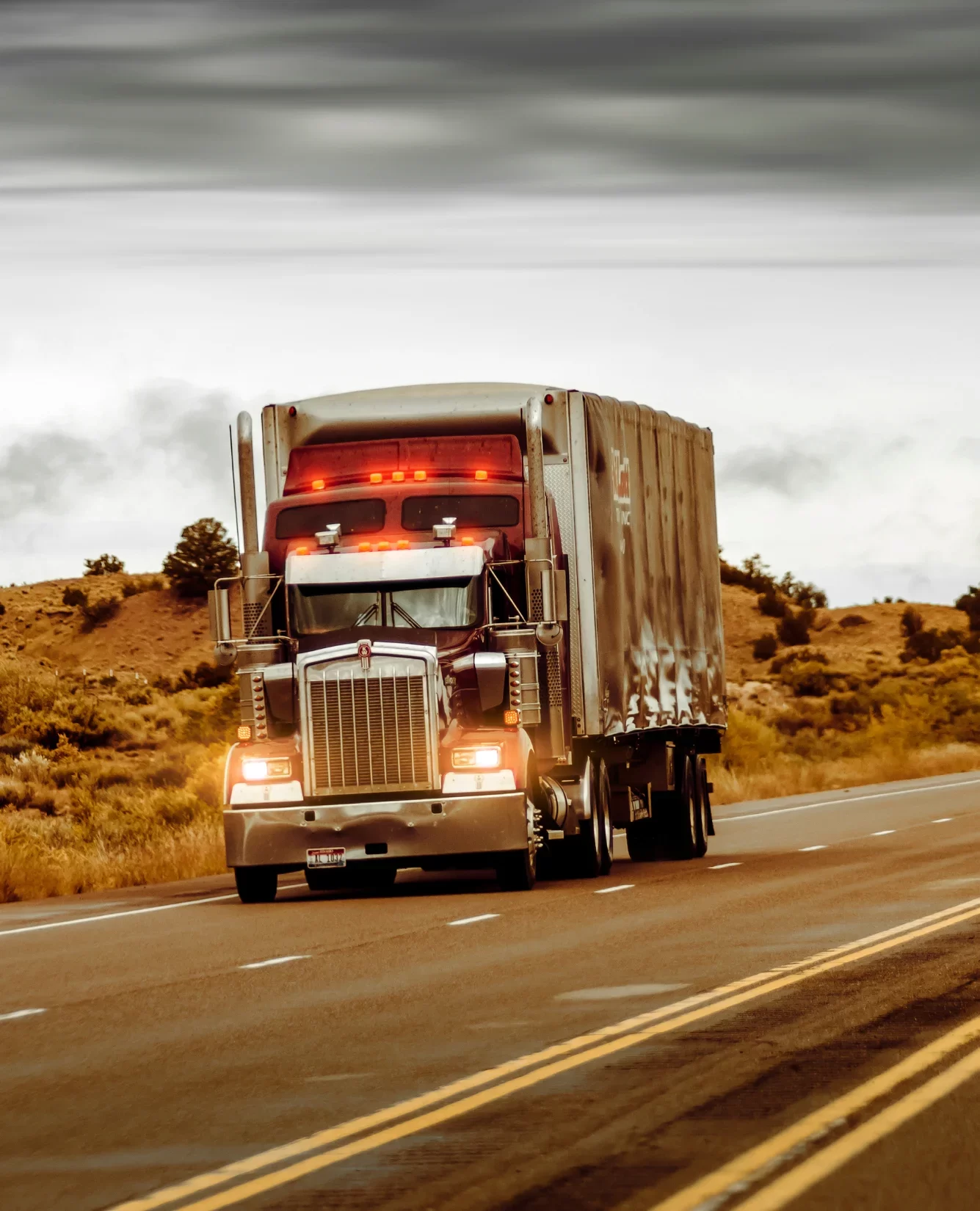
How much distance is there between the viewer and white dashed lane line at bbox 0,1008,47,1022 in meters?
12.7

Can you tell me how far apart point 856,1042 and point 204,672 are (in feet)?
231

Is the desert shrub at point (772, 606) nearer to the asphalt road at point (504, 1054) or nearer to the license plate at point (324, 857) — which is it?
the asphalt road at point (504, 1054)

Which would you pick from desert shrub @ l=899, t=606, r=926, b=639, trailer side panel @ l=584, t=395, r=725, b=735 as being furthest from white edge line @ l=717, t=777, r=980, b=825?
desert shrub @ l=899, t=606, r=926, b=639

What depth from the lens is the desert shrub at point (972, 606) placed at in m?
115

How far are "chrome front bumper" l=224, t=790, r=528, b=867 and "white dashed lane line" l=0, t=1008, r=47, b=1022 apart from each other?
7.08 meters

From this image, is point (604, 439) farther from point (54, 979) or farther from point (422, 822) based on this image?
point (54, 979)

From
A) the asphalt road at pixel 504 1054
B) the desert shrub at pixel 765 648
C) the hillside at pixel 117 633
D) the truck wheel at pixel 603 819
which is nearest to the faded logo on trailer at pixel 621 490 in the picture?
the truck wheel at pixel 603 819

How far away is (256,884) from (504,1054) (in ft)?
34.6

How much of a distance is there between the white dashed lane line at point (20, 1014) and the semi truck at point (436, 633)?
7.23 metres

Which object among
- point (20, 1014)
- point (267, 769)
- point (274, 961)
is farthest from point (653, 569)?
point (20, 1014)

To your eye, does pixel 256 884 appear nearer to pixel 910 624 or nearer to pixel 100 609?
pixel 100 609

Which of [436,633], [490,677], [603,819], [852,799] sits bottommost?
[852,799]

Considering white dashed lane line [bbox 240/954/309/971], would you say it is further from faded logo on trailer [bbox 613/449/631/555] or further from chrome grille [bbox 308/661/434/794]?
faded logo on trailer [bbox 613/449/631/555]

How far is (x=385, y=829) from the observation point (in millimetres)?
20188
